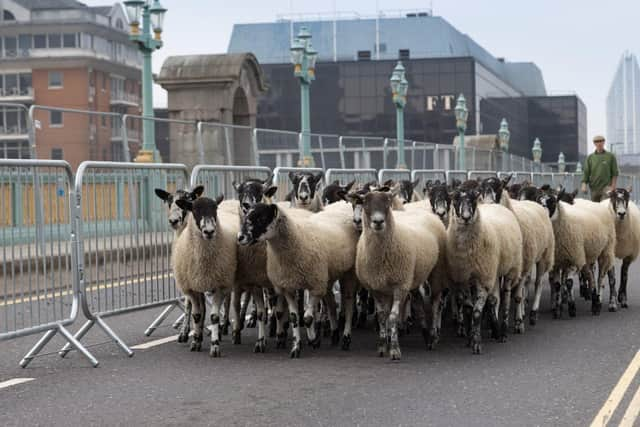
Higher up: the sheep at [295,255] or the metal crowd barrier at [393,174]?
the metal crowd barrier at [393,174]

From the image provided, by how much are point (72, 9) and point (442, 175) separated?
3123 inches

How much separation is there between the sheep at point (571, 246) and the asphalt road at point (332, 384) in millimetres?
1762

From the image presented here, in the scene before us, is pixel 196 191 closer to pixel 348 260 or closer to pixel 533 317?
pixel 348 260

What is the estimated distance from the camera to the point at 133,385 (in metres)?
8.73

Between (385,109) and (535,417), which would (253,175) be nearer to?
(535,417)

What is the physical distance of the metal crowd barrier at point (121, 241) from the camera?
34.4 ft

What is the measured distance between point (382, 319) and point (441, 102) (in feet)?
264

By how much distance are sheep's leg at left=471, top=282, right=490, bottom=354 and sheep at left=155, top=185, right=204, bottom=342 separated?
9.51 ft

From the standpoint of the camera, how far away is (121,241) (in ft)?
36.1

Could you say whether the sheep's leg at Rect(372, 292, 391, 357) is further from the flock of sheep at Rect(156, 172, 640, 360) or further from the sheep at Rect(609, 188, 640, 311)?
the sheep at Rect(609, 188, 640, 311)

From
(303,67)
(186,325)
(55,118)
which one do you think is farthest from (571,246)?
(303,67)

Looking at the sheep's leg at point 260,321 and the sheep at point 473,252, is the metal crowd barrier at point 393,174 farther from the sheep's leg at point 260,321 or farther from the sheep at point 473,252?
the sheep's leg at point 260,321

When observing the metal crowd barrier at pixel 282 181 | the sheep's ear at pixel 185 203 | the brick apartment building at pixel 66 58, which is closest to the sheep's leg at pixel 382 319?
the sheep's ear at pixel 185 203

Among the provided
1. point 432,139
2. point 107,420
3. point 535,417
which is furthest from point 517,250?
point 432,139
